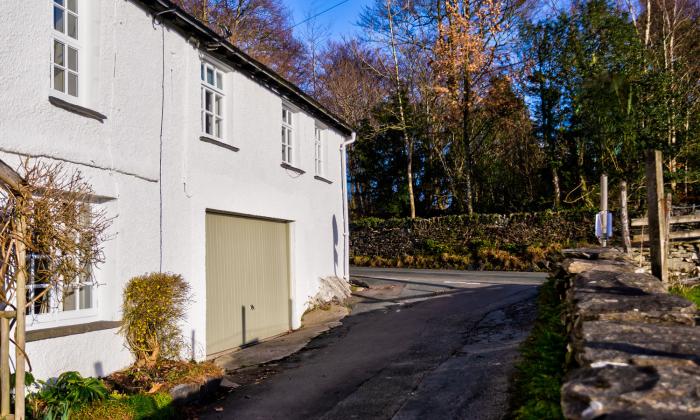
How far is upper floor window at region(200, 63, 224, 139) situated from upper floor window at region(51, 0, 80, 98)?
261 centimetres

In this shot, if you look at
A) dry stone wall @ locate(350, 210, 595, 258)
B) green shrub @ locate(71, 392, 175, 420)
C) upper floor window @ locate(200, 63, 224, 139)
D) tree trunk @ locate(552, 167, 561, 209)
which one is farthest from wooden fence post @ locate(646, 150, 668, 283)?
tree trunk @ locate(552, 167, 561, 209)

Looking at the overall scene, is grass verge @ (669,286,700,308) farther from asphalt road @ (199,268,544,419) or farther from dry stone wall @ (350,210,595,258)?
dry stone wall @ (350,210,595,258)

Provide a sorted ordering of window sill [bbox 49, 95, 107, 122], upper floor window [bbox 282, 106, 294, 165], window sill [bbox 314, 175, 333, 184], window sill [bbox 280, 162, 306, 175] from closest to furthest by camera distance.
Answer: window sill [bbox 49, 95, 107, 122] < window sill [bbox 280, 162, 306, 175] < upper floor window [bbox 282, 106, 294, 165] < window sill [bbox 314, 175, 333, 184]

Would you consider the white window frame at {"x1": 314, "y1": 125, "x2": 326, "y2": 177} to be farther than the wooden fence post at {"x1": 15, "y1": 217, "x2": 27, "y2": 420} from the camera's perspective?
Yes

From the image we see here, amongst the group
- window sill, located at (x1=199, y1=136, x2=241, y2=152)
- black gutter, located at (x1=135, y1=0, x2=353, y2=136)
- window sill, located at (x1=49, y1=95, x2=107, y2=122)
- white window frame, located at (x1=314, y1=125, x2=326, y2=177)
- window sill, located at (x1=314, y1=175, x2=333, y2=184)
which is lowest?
window sill, located at (x1=314, y1=175, x2=333, y2=184)

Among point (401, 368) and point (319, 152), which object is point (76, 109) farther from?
point (319, 152)

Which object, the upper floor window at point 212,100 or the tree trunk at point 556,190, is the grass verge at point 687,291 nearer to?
the upper floor window at point 212,100

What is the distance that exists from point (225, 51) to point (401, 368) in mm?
5919

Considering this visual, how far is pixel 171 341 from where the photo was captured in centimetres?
780

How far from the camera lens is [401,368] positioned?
7.65 m

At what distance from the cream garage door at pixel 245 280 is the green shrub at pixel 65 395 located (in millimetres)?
3539

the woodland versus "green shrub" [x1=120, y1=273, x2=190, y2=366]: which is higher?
the woodland

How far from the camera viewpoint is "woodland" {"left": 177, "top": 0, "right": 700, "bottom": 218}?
71.4 feet

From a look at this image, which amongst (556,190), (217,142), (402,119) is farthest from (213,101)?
(402,119)
